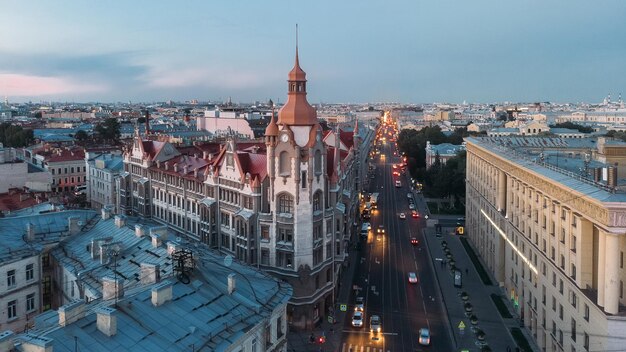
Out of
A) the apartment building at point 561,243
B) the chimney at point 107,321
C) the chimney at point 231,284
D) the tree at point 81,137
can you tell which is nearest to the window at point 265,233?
the chimney at point 231,284

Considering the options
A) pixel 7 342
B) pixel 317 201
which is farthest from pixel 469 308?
pixel 7 342

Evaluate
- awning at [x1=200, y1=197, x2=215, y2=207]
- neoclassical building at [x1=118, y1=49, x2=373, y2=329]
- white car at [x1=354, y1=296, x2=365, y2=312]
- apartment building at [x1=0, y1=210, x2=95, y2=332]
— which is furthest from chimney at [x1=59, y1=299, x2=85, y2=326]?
awning at [x1=200, y1=197, x2=215, y2=207]

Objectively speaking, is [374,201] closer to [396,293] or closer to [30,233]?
[396,293]

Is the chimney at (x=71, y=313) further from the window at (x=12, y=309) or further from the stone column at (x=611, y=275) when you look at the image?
the stone column at (x=611, y=275)

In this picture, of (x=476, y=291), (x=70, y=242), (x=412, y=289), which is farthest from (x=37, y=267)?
(x=476, y=291)

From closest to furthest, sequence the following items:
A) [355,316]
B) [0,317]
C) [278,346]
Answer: [278,346] → [0,317] → [355,316]

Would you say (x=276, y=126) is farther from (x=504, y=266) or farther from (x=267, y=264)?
(x=504, y=266)
